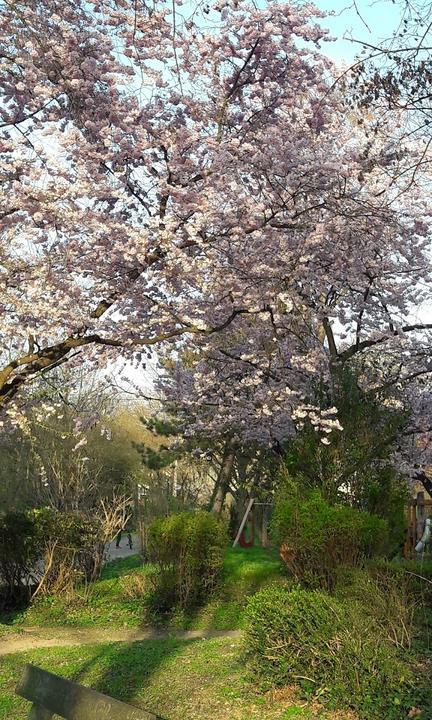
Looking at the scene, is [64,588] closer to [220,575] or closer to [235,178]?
[220,575]

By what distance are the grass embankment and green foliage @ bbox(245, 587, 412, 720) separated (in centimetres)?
475

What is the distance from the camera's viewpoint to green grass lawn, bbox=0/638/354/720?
5.47 m

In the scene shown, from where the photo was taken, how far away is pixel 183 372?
15.2 meters

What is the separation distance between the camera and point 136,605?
1212 cm

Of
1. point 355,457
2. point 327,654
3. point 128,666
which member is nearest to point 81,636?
point 128,666

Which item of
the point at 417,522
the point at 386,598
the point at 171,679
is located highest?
the point at 417,522

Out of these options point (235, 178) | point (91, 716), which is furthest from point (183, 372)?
point (91, 716)

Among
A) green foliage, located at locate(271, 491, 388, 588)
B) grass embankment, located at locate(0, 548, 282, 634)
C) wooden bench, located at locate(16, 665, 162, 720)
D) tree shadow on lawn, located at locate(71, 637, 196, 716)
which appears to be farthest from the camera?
grass embankment, located at locate(0, 548, 282, 634)

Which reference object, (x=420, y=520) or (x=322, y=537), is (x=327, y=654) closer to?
(x=322, y=537)

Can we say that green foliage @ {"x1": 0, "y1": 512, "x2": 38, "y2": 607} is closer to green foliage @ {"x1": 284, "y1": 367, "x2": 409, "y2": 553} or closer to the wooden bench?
green foliage @ {"x1": 284, "y1": 367, "x2": 409, "y2": 553}

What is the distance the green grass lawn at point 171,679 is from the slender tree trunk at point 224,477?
8762 mm

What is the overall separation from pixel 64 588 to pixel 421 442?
665cm

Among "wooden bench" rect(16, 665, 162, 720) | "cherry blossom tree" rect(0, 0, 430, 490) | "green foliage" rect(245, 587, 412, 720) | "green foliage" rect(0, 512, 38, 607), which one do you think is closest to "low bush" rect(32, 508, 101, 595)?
"green foliage" rect(0, 512, 38, 607)

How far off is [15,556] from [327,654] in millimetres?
8118
